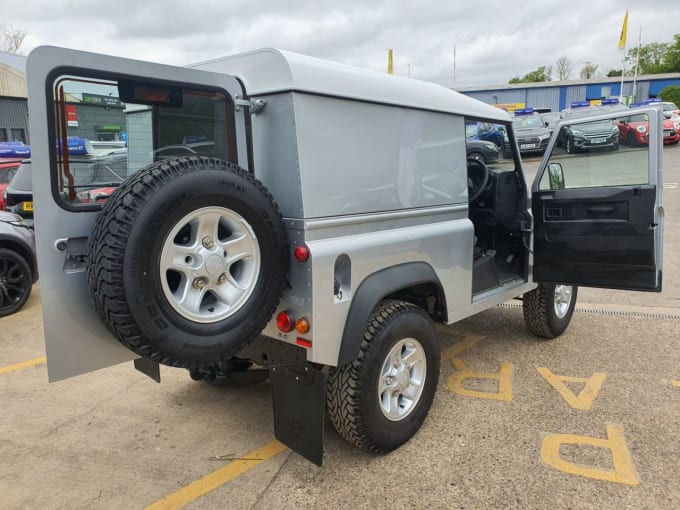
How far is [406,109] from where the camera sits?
301 cm

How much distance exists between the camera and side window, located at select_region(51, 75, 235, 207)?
2.23 meters

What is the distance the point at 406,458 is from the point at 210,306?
150 cm

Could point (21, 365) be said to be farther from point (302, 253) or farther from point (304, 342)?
point (302, 253)

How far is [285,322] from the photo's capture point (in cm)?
256

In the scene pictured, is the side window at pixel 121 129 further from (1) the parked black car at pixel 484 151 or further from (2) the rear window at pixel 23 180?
(2) the rear window at pixel 23 180

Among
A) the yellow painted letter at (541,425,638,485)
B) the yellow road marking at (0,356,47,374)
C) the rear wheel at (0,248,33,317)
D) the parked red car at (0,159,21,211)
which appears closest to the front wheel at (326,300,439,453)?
the yellow painted letter at (541,425,638,485)

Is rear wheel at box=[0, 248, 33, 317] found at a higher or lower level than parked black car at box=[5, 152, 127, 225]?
lower

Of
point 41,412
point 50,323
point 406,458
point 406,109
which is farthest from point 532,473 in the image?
point 41,412

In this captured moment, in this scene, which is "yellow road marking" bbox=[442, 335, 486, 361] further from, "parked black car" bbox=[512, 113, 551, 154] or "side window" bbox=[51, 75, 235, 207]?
"parked black car" bbox=[512, 113, 551, 154]

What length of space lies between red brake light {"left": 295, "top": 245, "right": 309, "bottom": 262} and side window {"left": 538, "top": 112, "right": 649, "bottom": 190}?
2561 mm

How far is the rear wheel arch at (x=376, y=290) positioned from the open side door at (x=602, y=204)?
4.43 feet

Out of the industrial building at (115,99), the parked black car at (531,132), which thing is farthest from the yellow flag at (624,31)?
the parked black car at (531,132)

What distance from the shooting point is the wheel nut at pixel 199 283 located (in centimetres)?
223

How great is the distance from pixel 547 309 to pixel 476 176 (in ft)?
4.57
